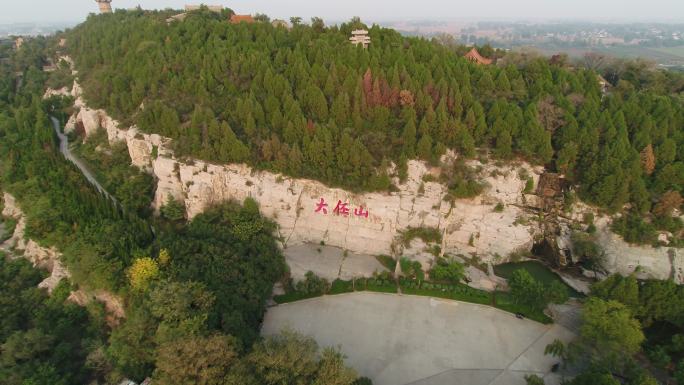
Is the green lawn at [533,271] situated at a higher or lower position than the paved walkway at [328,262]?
lower

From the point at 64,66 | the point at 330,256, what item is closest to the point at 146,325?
the point at 330,256

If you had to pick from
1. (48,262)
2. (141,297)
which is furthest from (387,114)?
(48,262)

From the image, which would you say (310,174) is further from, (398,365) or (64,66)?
(64,66)

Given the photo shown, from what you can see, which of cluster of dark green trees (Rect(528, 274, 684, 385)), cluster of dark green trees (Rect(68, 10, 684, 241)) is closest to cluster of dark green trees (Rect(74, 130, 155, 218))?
cluster of dark green trees (Rect(68, 10, 684, 241))

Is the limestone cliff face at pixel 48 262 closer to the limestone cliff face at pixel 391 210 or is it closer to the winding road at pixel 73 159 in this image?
the winding road at pixel 73 159

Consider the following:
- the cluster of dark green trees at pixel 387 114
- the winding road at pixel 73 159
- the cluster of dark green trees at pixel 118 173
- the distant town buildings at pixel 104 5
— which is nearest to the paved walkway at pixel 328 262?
the cluster of dark green trees at pixel 387 114

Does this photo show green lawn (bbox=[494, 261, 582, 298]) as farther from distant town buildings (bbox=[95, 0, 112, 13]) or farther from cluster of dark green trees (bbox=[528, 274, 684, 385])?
distant town buildings (bbox=[95, 0, 112, 13])
